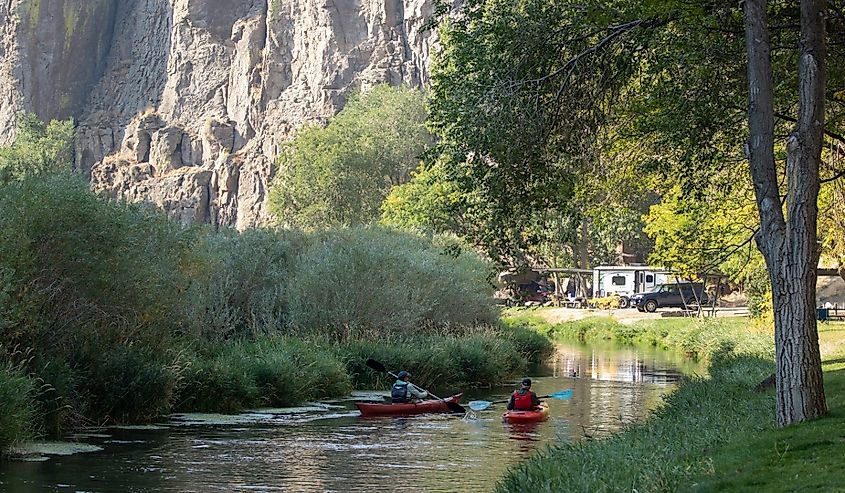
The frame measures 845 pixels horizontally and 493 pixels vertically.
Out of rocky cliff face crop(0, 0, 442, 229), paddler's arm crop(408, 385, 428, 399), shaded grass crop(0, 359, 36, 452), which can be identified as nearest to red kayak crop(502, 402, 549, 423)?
paddler's arm crop(408, 385, 428, 399)

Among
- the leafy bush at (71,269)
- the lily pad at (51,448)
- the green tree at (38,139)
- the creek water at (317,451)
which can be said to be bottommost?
the creek water at (317,451)

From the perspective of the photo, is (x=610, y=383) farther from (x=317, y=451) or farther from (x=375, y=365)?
(x=317, y=451)

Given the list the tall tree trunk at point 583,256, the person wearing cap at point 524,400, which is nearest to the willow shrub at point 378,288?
the person wearing cap at point 524,400

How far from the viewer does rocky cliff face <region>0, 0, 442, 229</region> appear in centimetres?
10406

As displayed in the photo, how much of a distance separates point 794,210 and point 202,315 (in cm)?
2145

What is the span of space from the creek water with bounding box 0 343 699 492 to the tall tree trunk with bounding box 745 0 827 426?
5.42 meters

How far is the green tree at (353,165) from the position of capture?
3226 inches

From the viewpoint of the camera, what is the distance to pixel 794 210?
13.8 metres

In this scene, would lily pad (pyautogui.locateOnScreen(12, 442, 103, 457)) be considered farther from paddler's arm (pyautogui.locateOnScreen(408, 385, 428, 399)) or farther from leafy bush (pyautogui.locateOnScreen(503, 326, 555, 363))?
leafy bush (pyautogui.locateOnScreen(503, 326, 555, 363))

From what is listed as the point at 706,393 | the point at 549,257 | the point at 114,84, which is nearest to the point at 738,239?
the point at 706,393

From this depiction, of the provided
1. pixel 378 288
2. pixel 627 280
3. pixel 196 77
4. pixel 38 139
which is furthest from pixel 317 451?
pixel 196 77

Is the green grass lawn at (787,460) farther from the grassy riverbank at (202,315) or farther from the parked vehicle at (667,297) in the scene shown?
the parked vehicle at (667,297)

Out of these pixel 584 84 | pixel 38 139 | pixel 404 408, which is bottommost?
pixel 404 408

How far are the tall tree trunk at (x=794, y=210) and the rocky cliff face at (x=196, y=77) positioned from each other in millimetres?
84135
